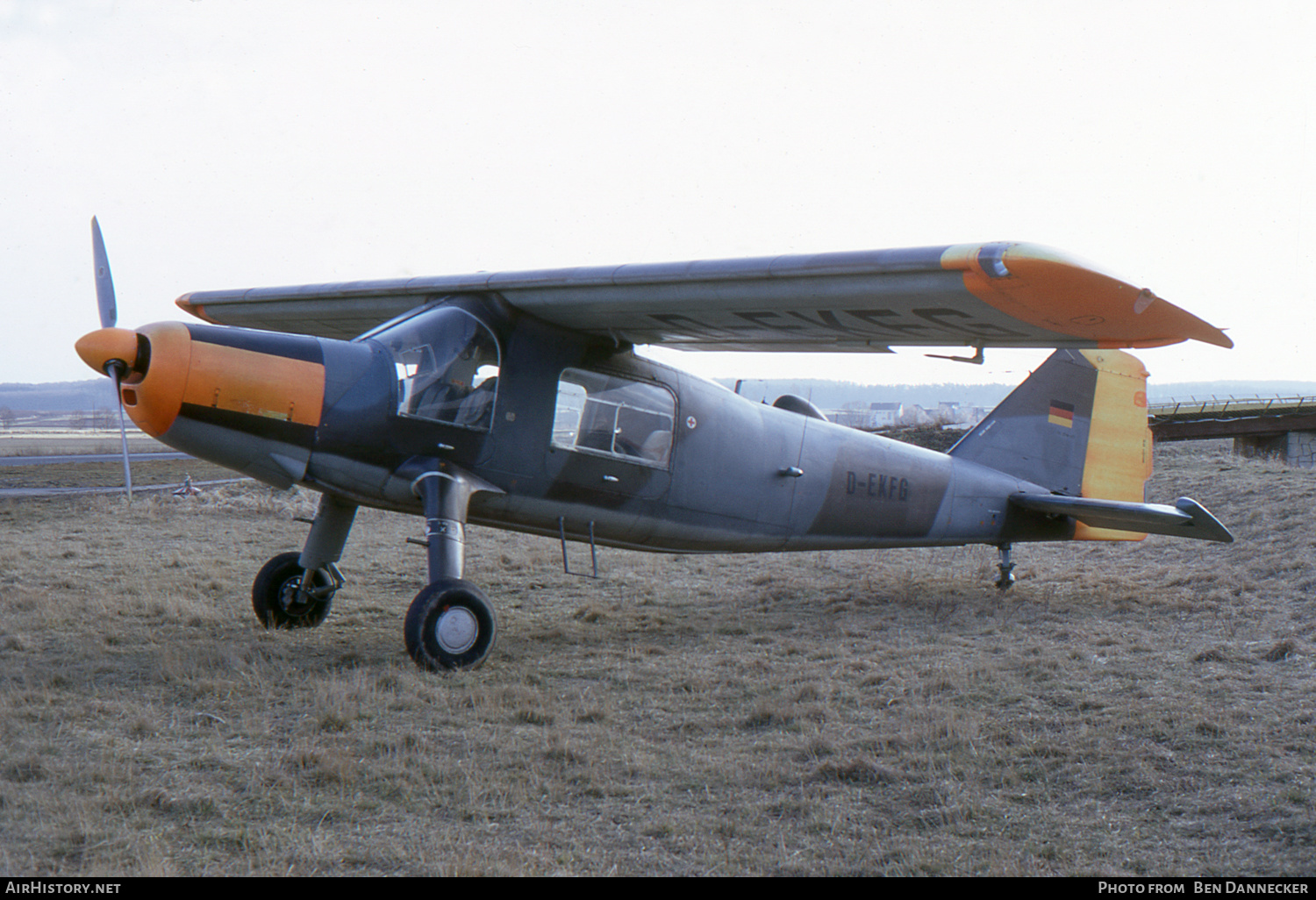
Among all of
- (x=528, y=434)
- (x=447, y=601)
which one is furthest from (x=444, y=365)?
(x=447, y=601)

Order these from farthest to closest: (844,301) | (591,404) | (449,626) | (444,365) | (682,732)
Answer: (591,404) → (444,365) → (449,626) → (844,301) → (682,732)

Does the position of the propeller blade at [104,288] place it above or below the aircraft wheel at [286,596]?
above

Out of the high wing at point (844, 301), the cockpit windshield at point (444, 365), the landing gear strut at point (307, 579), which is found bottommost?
the landing gear strut at point (307, 579)

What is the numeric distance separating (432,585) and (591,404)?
2.13 meters

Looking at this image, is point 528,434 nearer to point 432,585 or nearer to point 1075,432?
point 432,585

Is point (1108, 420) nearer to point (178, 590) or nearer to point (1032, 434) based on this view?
point (1032, 434)

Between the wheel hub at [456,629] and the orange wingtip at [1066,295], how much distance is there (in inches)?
155

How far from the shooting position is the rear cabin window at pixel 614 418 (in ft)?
24.8

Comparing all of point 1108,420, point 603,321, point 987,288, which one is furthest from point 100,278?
point 1108,420

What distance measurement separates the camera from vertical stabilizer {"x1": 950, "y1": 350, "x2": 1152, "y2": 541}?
1057 centimetres

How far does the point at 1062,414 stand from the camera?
1070cm

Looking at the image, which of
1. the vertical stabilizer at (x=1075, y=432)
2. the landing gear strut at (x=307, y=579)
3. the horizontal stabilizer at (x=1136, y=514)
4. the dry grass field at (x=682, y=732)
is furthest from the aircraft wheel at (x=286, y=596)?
the horizontal stabilizer at (x=1136, y=514)

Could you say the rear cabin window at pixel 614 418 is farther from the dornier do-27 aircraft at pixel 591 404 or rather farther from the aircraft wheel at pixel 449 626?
the aircraft wheel at pixel 449 626

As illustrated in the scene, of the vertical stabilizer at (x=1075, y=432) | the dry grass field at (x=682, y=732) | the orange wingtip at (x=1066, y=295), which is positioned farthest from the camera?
the vertical stabilizer at (x=1075, y=432)
